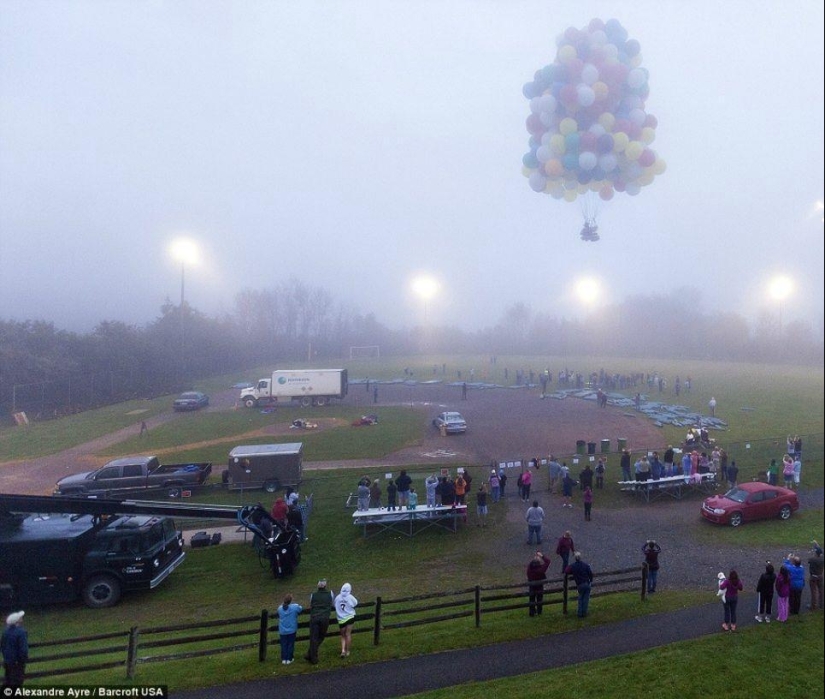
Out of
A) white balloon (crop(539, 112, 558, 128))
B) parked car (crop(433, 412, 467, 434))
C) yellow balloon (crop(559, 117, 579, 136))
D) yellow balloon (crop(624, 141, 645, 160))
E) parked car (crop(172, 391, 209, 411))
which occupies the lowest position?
parked car (crop(433, 412, 467, 434))

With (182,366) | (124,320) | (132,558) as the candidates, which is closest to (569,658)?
(132,558)

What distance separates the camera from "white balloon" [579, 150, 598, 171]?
989 cm

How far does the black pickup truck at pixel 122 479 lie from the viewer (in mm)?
8969

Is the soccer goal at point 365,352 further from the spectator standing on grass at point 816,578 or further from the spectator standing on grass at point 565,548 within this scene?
the spectator standing on grass at point 816,578

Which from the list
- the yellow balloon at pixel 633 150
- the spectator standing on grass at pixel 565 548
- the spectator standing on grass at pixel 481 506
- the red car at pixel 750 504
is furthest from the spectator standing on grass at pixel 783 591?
the yellow balloon at pixel 633 150

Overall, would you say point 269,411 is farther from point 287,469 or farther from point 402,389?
point 402,389

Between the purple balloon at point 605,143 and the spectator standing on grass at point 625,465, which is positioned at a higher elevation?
the purple balloon at point 605,143

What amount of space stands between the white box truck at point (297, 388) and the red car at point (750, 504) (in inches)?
365

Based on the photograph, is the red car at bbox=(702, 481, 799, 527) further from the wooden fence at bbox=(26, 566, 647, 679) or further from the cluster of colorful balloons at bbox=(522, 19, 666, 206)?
the cluster of colorful balloons at bbox=(522, 19, 666, 206)

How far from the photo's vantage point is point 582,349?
46.6 ft

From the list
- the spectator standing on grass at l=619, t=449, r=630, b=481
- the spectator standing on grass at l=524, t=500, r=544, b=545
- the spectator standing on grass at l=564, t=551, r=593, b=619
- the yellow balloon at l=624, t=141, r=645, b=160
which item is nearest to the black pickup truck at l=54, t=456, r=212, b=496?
the spectator standing on grass at l=524, t=500, r=544, b=545

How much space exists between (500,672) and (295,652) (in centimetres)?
333

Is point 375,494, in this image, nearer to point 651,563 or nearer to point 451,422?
point 451,422

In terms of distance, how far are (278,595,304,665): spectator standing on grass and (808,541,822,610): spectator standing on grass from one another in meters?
8.99
